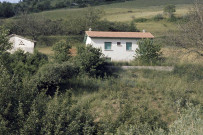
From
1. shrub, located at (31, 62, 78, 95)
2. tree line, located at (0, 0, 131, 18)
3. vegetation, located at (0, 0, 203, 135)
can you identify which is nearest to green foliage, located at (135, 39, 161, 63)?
vegetation, located at (0, 0, 203, 135)

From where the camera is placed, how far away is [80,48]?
2769 centimetres

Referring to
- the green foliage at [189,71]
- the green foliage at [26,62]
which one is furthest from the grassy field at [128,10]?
the green foliage at [189,71]

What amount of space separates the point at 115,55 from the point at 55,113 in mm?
21840

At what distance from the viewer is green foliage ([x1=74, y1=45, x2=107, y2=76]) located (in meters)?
25.3

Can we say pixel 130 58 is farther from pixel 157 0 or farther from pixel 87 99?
pixel 157 0

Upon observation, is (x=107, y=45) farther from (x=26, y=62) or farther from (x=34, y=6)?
(x=34, y=6)

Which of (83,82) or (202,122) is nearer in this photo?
(202,122)

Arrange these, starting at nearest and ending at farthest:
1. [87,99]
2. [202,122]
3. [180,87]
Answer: [202,122] → [87,99] → [180,87]

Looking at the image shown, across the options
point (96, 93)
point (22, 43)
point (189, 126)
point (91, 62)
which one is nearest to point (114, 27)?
point (22, 43)

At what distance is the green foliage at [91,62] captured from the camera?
25344 mm

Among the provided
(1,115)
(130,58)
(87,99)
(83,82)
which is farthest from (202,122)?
(130,58)

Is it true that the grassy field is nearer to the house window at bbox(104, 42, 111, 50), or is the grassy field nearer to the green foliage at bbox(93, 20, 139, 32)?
the green foliage at bbox(93, 20, 139, 32)

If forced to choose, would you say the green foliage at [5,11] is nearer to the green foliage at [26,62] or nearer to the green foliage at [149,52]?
the green foliage at [26,62]

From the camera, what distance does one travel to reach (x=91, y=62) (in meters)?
25.4
